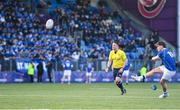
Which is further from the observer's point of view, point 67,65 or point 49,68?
point 49,68

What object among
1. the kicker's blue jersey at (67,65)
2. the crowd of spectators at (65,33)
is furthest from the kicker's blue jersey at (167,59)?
the crowd of spectators at (65,33)

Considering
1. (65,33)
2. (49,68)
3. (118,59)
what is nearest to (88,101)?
(118,59)

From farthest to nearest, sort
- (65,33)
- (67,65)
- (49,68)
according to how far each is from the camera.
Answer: (65,33) → (49,68) → (67,65)

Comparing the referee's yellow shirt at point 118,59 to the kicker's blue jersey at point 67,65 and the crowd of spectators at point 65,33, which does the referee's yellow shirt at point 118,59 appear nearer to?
the kicker's blue jersey at point 67,65

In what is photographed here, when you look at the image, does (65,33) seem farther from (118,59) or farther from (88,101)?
(88,101)

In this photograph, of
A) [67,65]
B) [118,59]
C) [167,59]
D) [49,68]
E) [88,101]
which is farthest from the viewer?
[49,68]

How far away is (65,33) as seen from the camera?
54.0 metres

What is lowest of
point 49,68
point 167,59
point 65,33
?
point 49,68

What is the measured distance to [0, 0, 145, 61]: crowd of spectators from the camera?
50.1 m

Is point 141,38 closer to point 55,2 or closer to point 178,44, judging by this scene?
point 178,44

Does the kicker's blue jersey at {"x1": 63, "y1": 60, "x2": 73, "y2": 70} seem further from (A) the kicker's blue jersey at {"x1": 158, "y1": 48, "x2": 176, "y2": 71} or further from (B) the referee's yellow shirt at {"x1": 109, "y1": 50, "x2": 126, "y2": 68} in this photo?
(A) the kicker's blue jersey at {"x1": 158, "y1": 48, "x2": 176, "y2": 71}

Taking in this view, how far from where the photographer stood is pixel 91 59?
1941 inches

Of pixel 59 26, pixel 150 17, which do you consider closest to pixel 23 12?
pixel 59 26

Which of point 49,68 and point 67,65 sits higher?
point 67,65
